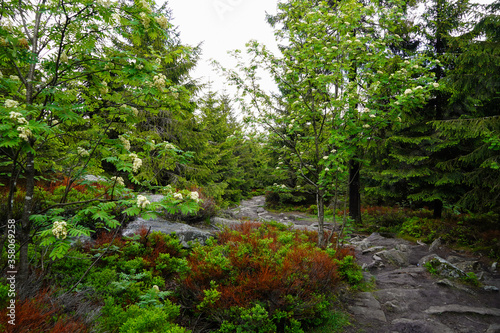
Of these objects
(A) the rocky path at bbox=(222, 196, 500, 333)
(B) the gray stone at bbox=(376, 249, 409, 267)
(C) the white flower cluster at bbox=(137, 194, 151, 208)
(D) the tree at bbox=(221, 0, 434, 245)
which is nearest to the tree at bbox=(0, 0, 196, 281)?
(C) the white flower cluster at bbox=(137, 194, 151, 208)

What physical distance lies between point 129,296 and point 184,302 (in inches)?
28.8

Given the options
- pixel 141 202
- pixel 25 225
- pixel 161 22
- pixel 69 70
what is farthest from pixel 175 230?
pixel 161 22

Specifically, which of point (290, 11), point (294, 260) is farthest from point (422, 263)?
point (290, 11)

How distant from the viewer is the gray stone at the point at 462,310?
12.7ft

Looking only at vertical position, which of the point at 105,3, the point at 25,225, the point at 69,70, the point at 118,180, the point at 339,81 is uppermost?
the point at 339,81

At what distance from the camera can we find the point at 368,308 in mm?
4023

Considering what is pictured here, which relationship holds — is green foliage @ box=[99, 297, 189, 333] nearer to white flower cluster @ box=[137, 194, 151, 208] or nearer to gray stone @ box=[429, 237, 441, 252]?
white flower cluster @ box=[137, 194, 151, 208]

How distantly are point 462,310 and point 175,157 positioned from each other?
5.32 meters

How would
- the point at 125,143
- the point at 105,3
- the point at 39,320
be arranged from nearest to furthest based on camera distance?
the point at 39,320 → the point at 105,3 → the point at 125,143

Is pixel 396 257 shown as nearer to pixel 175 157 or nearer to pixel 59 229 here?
pixel 175 157

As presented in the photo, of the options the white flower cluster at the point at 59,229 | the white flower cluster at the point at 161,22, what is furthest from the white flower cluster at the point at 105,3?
the white flower cluster at the point at 59,229

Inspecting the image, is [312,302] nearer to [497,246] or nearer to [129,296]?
[129,296]

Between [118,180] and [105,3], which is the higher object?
[105,3]

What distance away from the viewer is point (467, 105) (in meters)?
8.30
